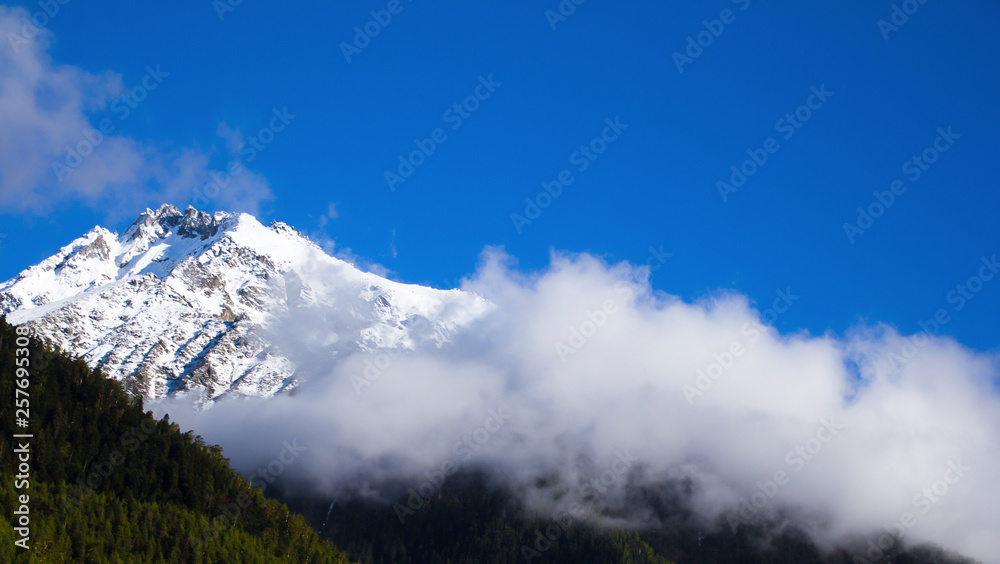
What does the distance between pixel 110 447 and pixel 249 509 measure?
40.1 metres

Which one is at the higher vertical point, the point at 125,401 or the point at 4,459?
the point at 125,401

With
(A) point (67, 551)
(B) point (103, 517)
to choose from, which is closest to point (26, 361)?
(B) point (103, 517)

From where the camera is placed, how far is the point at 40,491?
15062 cm

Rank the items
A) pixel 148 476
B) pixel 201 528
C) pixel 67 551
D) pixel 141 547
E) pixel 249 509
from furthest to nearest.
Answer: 1. pixel 249 509
2. pixel 148 476
3. pixel 201 528
4. pixel 141 547
5. pixel 67 551

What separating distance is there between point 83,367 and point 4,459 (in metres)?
48.6

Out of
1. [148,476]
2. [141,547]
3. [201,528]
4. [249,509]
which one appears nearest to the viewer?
[141,547]

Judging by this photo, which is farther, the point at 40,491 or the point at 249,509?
the point at 249,509

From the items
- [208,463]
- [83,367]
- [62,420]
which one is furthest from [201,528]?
[83,367]

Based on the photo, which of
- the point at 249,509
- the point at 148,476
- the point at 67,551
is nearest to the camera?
the point at 67,551

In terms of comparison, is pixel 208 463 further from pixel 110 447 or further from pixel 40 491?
pixel 40 491

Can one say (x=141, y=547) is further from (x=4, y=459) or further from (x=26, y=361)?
(x=26, y=361)

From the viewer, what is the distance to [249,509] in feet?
641

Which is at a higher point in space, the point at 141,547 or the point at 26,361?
the point at 26,361

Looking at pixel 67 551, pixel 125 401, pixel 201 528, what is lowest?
→ pixel 67 551
